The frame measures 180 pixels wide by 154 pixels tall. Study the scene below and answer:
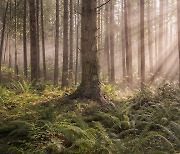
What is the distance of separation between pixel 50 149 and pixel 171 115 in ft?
14.4

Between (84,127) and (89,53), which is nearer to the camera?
(84,127)

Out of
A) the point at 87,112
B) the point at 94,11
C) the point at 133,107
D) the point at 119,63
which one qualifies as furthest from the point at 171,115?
the point at 119,63

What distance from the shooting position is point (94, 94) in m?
9.06

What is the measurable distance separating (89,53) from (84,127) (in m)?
3.51

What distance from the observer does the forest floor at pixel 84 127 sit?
5.32 m

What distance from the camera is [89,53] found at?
9109 mm

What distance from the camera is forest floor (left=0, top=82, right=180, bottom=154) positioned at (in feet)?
17.5

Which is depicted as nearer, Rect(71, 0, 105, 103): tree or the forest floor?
the forest floor

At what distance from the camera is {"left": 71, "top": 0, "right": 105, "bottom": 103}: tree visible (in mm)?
9094

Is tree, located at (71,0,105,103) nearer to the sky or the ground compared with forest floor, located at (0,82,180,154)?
nearer to the sky

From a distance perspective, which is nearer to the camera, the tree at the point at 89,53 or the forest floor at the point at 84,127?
the forest floor at the point at 84,127

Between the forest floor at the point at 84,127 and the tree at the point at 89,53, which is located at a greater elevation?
the tree at the point at 89,53

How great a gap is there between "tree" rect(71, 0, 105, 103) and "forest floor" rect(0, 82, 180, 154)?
496 millimetres

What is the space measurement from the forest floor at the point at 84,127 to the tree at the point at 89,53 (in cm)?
50
